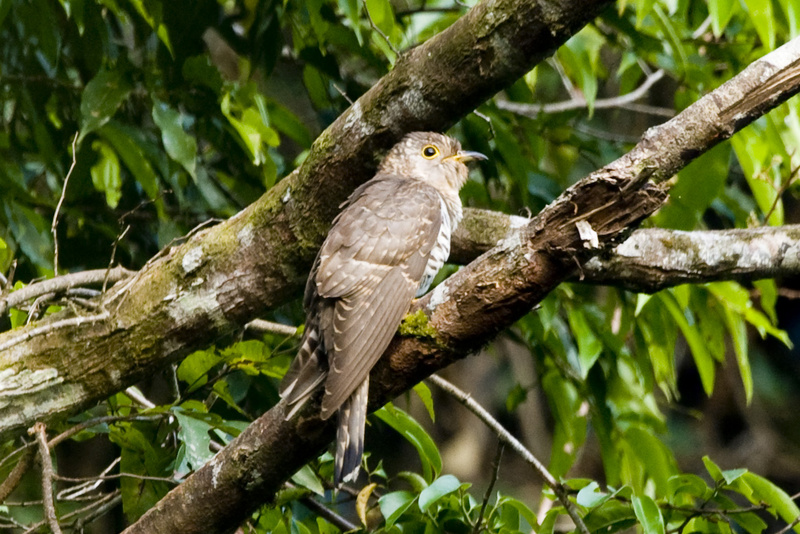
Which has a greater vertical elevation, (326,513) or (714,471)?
(326,513)

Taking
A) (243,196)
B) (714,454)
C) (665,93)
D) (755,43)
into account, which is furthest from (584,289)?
(714,454)

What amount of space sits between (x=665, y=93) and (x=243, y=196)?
206 inches

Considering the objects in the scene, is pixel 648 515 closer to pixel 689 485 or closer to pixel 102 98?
pixel 689 485

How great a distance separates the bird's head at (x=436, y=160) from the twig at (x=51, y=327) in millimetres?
1260

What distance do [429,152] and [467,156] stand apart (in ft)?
0.57

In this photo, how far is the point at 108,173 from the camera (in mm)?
3859

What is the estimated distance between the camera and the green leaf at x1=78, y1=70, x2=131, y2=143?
3354 millimetres

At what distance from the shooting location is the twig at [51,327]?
287 cm

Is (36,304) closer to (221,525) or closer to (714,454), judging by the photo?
(221,525)

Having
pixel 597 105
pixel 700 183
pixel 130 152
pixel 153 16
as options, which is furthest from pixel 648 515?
pixel 597 105

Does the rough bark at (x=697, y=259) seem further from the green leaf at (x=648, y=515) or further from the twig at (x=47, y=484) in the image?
the twig at (x=47, y=484)

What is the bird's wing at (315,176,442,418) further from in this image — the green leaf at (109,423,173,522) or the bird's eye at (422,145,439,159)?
the green leaf at (109,423,173,522)

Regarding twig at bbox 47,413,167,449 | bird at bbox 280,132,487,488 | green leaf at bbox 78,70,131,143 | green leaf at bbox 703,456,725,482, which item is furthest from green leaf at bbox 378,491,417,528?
green leaf at bbox 78,70,131,143

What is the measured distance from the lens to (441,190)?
3848mm
